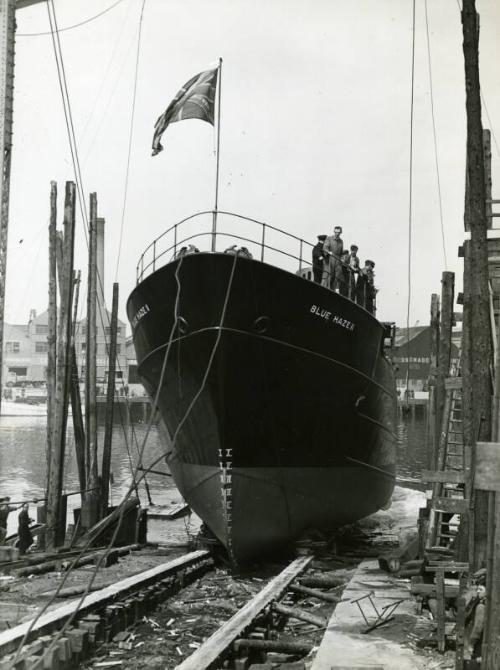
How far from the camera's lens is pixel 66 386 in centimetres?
1028

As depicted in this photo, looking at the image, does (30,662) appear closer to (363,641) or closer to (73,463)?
(363,641)

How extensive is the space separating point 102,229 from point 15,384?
19.4 metres

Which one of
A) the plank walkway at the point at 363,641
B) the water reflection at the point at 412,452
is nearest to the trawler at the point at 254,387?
the plank walkway at the point at 363,641

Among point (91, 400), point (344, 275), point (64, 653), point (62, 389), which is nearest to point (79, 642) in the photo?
point (64, 653)

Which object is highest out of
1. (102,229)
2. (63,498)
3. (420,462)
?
(102,229)

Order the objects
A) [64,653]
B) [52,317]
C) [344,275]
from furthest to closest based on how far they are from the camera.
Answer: [344,275]
[52,317]
[64,653]

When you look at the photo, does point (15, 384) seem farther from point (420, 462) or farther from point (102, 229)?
point (420, 462)

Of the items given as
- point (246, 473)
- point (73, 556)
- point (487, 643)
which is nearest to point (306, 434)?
point (246, 473)

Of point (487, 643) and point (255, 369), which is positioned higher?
point (255, 369)

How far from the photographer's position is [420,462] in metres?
33.3

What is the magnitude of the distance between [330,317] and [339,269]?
1371mm

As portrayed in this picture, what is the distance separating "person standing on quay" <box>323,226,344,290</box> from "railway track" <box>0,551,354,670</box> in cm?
432

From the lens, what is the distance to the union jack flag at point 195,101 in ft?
32.7

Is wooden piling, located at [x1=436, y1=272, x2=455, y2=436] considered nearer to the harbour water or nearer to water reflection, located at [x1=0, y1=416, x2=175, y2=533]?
the harbour water
